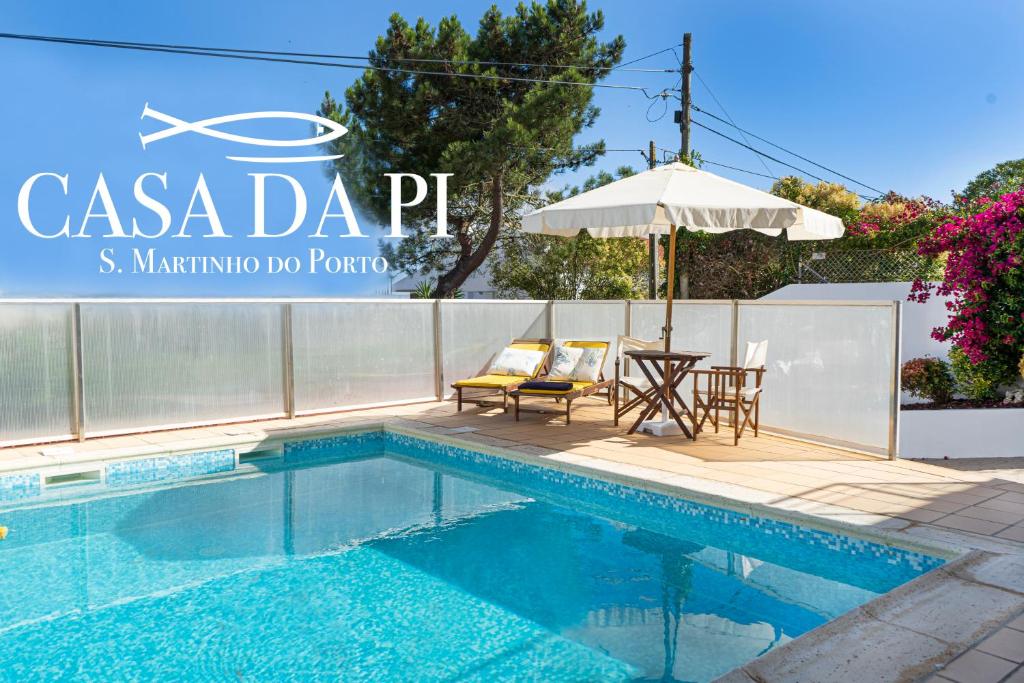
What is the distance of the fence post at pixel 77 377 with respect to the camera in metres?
7.14

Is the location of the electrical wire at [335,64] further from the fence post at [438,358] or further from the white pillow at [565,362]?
the white pillow at [565,362]

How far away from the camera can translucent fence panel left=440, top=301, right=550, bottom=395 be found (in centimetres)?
997

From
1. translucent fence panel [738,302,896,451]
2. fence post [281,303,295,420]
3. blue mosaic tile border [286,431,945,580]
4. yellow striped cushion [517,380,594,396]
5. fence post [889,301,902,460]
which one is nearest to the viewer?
blue mosaic tile border [286,431,945,580]

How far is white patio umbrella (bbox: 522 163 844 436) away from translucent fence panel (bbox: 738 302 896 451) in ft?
2.65

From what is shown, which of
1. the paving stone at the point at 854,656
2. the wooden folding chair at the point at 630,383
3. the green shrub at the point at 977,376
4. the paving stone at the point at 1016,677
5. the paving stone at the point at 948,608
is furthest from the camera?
the wooden folding chair at the point at 630,383

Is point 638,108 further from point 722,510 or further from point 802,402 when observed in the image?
point 722,510

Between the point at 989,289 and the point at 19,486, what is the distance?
8517mm

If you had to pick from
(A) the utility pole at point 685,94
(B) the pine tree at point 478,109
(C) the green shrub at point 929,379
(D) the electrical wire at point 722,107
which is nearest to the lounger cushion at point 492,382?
(C) the green shrub at point 929,379

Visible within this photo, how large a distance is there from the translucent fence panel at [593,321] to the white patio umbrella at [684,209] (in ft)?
8.64

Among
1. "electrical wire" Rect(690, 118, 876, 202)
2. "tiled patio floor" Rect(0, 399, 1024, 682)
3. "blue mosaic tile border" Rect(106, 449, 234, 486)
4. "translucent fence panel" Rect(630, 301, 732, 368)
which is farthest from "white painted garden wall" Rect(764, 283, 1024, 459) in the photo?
"electrical wire" Rect(690, 118, 876, 202)

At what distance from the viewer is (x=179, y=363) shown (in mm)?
7848

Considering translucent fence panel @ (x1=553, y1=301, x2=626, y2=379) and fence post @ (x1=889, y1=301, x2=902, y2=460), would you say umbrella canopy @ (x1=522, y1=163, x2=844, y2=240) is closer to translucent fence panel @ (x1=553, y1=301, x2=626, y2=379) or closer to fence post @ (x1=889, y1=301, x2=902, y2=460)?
fence post @ (x1=889, y1=301, x2=902, y2=460)

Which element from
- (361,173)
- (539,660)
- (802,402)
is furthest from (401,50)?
(539,660)

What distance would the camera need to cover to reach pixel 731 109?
22.0 m
